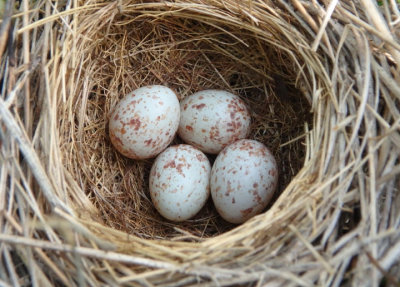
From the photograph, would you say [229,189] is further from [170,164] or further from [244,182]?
[170,164]

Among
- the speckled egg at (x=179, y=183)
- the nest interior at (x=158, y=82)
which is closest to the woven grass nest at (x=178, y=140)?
the nest interior at (x=158, y=82)

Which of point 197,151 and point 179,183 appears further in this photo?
point 197,151

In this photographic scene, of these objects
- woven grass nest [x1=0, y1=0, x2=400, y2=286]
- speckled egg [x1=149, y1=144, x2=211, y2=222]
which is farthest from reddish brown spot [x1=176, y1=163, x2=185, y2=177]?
woven grass nest [x1=0, y1=0, x2=400, y2=286]

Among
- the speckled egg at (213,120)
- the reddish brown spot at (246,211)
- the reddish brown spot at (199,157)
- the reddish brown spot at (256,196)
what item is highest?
the speckled egg at (213,120)

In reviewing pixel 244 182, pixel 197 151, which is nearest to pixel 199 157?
pixel 197 151

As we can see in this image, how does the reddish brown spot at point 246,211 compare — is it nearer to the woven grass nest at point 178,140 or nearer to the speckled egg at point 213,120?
the woven grass nest at point 178,140

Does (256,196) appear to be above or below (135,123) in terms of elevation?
below

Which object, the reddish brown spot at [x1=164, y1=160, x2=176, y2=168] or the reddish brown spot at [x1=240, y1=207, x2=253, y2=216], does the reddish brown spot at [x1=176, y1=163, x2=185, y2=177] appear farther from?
the reddish brown spot at [x1=240, y1=207, x2=253, y2=216]

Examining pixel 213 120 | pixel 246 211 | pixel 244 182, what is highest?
pixel 213 120
